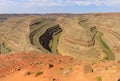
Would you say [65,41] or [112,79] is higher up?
[112,79]

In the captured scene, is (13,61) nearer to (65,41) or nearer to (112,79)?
(112,79)

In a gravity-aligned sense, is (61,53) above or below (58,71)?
below

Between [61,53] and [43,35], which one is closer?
[61,53]

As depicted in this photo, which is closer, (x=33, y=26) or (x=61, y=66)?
(x=61, y=66)

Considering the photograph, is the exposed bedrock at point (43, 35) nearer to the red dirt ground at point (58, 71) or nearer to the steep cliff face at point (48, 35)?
the steep cliff face at point (48, 35)

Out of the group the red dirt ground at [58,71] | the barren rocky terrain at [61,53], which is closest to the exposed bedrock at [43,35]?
the barren rocky terrain at [61,53]

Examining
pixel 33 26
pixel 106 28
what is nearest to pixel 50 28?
pixel 33 26

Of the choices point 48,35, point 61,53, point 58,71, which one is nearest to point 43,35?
point 48,35

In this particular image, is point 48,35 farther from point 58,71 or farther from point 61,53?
point 58,71

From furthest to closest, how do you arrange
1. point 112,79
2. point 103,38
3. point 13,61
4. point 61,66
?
point 103,38 → point 13,61 → point 61,66 → point 112,79
